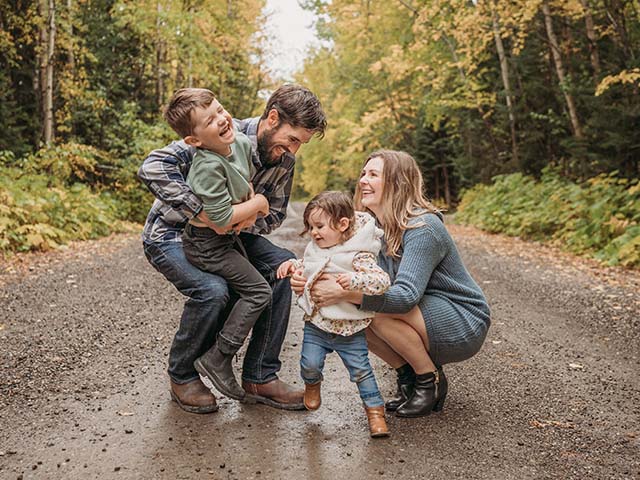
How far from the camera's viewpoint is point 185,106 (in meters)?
3.09

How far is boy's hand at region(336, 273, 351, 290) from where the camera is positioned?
10.2ft

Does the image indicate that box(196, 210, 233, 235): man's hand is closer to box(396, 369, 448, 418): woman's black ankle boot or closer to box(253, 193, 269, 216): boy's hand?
box(253, 193, 269, 216): boy's hand

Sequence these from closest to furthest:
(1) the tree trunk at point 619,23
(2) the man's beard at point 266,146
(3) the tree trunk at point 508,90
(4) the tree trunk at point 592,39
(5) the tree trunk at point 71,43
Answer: (2) the man's beard at point 266,146
(1) the tree trunk at point 619,23
(4) the tree trunk at point 592,39
(5) the tree trunk at point 71,43
(3) the tree trunk at point 508,90

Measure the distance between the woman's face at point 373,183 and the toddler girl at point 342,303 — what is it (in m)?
0.23

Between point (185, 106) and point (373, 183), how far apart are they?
1164 millimetres

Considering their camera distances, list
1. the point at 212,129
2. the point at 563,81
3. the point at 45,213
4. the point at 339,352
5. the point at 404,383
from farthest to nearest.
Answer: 1. the point at 563,81
2. the point at 45,213
3. the point at 404,383
4. the point at 339,352
5. the point at 212,129

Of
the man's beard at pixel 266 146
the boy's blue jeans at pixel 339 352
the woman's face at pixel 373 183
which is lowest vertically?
the boy's blue jeans at pixel 339 352

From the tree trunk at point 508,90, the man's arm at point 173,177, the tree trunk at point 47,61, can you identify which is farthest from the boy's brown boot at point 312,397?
the tree trunk at point 508,90

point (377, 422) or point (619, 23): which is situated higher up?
point (619, 23)

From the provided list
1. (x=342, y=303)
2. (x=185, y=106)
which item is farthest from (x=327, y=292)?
(x=185, y=106)

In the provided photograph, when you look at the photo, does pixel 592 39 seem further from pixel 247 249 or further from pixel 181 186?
pixel 181 186

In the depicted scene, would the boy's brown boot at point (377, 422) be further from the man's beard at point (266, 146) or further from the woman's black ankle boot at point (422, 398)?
the man's beard at point (266, 146)

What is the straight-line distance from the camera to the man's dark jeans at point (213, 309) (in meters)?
3.39

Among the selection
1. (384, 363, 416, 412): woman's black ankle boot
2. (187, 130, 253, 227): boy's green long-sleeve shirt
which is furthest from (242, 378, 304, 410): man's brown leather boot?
(187, 130, 253, 227): boy's green long-sleeve shirt
